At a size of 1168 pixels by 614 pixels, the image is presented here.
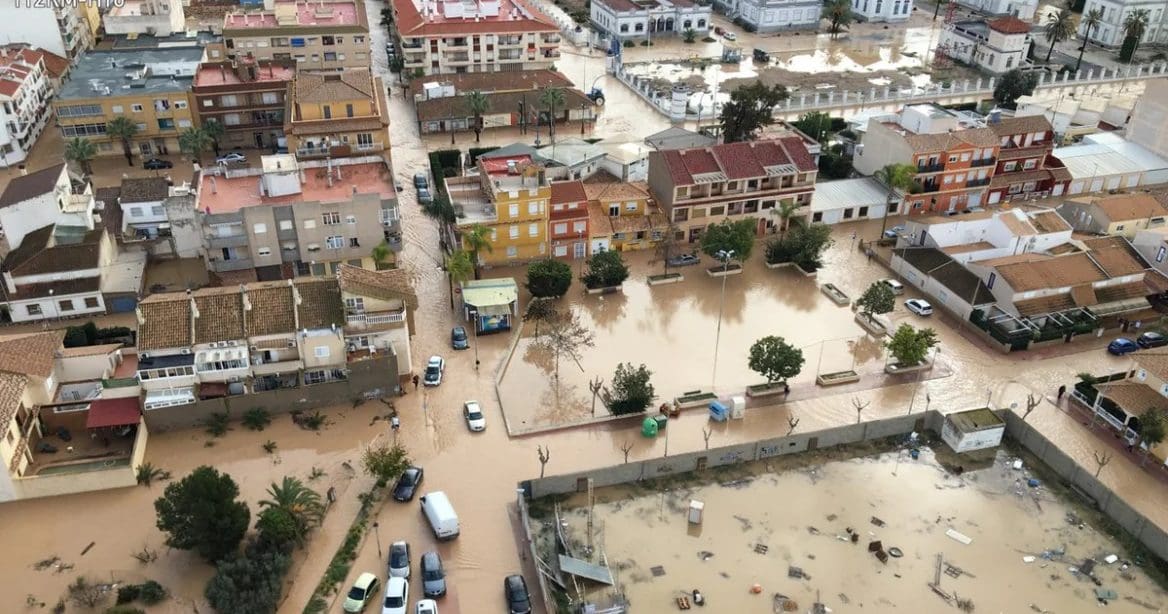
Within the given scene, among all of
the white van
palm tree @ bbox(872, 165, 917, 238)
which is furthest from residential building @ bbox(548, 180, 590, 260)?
the white van

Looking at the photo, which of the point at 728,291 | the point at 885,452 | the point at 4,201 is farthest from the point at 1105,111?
the point at 4,201

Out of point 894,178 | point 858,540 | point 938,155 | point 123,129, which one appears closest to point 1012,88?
point 938,155

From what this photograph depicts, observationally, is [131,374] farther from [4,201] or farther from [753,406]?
[753,406]

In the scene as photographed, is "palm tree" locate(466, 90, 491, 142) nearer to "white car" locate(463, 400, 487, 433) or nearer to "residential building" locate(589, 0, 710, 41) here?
"residential building" locate(589, 0, 710, 41)

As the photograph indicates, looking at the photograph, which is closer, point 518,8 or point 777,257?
point 777,257

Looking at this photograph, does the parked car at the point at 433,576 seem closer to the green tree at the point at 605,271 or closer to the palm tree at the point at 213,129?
the green tree at the point at 605,271
